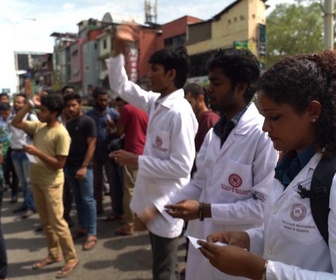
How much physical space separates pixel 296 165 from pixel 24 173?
17.6 feet

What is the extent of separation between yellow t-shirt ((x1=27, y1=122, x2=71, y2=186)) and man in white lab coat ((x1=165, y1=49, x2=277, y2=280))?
6.49ft

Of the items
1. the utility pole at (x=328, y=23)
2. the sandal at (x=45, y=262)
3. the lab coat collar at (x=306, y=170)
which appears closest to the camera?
the lab coat collar at (x=306, y=170)

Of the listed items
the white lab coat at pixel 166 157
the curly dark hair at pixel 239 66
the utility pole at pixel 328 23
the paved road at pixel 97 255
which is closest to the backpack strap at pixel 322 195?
the curly dark hair at pixel 239 66

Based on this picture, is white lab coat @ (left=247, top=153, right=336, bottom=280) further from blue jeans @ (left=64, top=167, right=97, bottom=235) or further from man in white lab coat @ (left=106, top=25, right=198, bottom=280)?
blue jeans @ (left=64, top=167, right=97, bottom=235)

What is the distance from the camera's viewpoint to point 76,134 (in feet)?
14.1

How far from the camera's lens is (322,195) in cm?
104

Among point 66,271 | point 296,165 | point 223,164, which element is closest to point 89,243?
point 66,271

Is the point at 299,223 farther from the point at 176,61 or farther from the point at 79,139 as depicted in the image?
the point at 79,139

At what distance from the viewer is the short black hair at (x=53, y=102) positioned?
3627 mm

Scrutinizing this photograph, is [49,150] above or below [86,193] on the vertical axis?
above

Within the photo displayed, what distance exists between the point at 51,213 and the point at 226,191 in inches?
89.0

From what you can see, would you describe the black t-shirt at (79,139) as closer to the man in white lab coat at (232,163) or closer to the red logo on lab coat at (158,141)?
the red logo on lab coat at (158,141)

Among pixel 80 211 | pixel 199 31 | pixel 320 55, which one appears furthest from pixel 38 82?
pixel 320 55

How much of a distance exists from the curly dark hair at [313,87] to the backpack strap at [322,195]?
0.22ft
